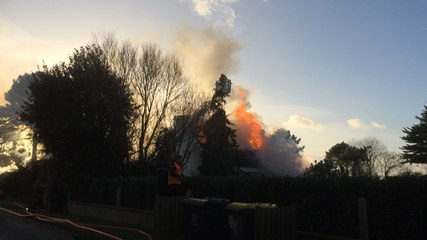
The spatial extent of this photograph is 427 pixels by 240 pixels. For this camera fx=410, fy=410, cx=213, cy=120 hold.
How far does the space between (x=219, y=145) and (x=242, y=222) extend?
32.0 metres

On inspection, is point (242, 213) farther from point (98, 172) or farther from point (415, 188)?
point (98, 172)

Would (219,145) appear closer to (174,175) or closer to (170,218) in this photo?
(174,175)

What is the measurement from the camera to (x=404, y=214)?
8352mm

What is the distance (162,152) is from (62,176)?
29.4 feet

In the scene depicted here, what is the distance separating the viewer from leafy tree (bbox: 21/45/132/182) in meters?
22.3

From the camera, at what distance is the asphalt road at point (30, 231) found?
460 inches

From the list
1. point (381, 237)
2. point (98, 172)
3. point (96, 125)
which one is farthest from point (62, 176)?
point (381, 237)

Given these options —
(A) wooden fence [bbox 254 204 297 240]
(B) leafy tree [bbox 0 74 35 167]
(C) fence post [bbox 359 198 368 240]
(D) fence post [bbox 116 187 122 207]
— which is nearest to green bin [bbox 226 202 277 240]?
(A) wooden fence [bbox 254 204 297 240]

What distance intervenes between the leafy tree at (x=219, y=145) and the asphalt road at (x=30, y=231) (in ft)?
75.5

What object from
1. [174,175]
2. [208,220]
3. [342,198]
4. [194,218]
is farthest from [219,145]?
[208,220]

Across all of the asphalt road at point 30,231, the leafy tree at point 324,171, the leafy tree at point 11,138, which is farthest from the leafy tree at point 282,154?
the asphalt road at point 30,231

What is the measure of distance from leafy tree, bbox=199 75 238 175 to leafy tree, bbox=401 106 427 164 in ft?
68.7

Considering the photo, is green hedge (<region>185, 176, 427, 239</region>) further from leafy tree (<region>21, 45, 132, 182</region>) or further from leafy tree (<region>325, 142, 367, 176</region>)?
leafy tree (<region>325, 142, 367, 176</region>)

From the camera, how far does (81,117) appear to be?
22.9 metres
